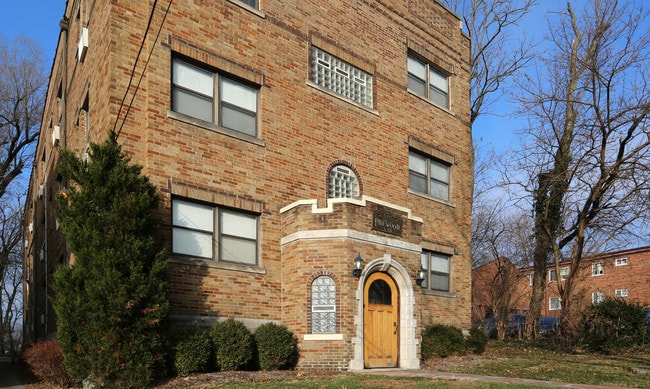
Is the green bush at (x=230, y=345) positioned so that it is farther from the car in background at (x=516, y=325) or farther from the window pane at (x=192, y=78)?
the car in background at (x=516, y=325)

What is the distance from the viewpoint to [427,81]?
877 inches

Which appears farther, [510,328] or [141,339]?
[510,328]

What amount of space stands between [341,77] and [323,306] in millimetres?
7368

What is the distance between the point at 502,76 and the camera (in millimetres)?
33094

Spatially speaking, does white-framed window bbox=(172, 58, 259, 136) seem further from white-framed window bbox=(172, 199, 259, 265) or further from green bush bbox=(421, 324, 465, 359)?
green bush bbox=(421, 324, 465, 359)

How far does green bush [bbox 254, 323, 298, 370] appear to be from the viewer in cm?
1412

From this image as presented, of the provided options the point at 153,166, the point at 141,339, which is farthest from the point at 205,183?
the point at 141,339

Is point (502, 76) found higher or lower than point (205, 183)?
higher

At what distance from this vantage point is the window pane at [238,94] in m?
15.5

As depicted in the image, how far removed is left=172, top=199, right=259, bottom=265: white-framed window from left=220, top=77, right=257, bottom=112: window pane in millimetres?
2759

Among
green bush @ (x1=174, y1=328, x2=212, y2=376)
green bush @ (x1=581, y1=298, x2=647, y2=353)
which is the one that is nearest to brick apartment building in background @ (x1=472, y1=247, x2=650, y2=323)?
green bush @ (x1=581, y1=298, x2=647, y2=353)

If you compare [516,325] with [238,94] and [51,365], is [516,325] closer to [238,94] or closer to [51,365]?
[238,94]

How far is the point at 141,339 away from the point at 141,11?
743cm

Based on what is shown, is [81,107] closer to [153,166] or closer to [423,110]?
[153,166]
